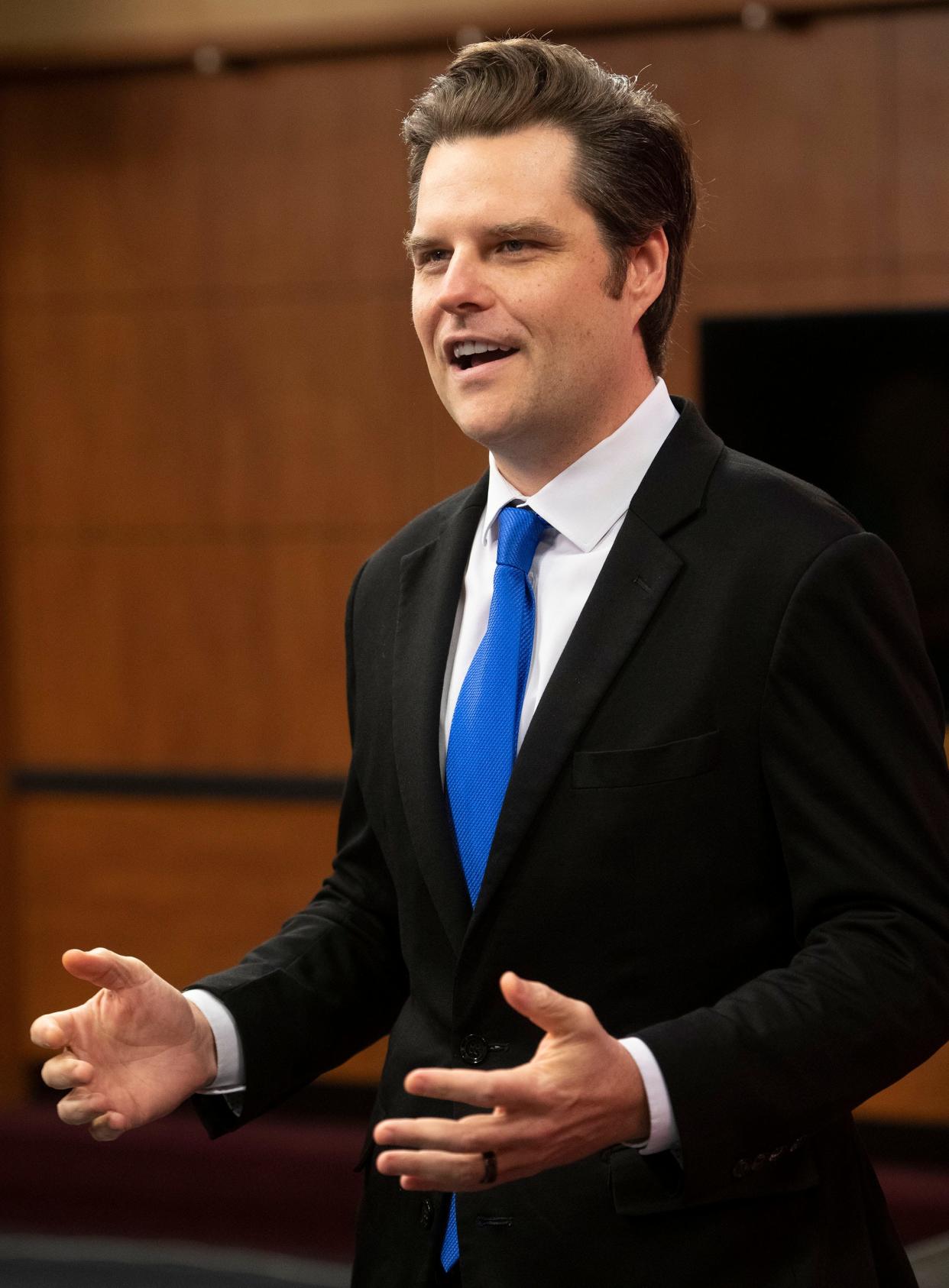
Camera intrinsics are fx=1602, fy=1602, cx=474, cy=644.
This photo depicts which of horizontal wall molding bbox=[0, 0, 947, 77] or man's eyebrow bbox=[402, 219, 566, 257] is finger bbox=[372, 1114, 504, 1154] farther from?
horizontal wall molding bbox=[0, 0, 947, 77]

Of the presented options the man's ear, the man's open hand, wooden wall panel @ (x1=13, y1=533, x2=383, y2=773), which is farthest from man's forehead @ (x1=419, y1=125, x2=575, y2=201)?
wooden wall panel @ (x1=13, y1=533, x2=383, y2=773)

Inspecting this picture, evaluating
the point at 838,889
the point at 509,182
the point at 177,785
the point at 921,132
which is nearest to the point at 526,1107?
the point at 838,889

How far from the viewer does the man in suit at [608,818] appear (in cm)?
126

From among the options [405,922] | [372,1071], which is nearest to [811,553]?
[405,922]

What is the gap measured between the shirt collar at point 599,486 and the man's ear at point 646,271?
110mm

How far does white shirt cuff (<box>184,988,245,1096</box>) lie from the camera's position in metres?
1.51

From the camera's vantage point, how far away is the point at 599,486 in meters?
1.49

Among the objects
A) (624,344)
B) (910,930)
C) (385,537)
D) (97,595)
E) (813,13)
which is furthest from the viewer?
(97,595)

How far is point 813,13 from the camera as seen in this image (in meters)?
4.15

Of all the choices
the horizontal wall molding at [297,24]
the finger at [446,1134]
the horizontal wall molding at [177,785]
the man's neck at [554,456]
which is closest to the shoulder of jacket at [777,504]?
the man's neck at [554,456]

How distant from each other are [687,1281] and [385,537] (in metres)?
3.41

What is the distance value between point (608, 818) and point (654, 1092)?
0.78 feet

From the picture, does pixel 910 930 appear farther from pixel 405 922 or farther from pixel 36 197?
pixel 36 197

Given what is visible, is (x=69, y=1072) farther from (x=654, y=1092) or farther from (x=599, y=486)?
(x=599, y=486)
